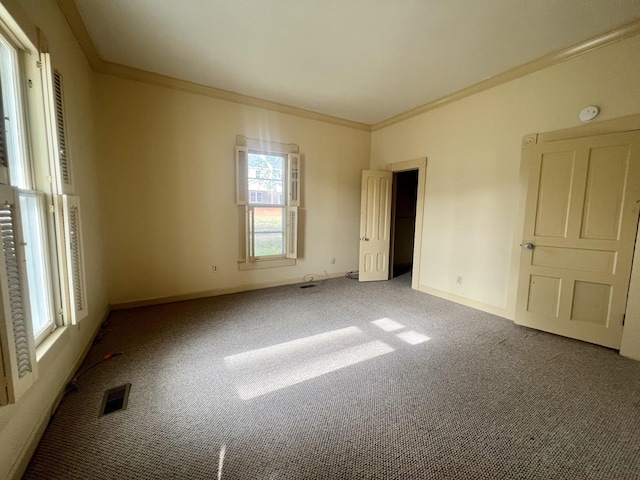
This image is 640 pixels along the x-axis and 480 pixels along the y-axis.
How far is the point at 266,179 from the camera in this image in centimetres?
397

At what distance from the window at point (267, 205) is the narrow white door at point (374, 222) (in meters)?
1.20

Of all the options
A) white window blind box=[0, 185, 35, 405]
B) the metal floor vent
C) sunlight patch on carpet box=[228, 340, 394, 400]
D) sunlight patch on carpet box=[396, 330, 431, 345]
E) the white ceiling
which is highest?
the white ceiling

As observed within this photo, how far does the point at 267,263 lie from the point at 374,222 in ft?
6.49

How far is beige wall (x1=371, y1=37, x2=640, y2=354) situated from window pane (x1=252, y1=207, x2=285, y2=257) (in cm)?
227

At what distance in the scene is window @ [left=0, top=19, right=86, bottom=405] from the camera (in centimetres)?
114

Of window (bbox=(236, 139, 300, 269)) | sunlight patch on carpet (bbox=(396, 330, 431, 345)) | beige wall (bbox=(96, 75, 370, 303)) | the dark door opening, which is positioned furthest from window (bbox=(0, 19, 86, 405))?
the dark door opening

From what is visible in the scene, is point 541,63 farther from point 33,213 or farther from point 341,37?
point 33,213

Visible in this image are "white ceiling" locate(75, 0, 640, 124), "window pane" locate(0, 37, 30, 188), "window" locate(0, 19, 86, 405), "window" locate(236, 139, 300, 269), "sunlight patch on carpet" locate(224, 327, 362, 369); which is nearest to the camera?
"window" locate(0, 19, 86, 405)

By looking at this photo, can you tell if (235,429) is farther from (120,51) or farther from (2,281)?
(120,51)

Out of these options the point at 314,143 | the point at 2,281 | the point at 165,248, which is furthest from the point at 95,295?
the point at 314,143

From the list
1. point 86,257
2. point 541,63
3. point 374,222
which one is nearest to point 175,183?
point 86,257

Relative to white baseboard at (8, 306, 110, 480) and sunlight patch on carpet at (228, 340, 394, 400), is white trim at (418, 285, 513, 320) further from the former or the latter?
white baseboard at (8, 306, 110, 480)

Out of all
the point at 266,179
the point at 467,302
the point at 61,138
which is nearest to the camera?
the point at 61,138

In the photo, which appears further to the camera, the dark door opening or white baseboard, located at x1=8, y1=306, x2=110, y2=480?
the dark door opening
